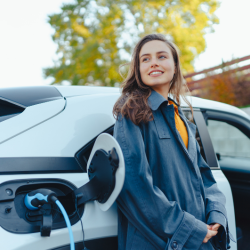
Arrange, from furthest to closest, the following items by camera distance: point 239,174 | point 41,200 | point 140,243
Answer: point 239,174, point 140,243, point 41,200

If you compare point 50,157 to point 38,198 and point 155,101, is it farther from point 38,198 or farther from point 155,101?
point 155,101

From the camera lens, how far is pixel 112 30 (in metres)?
12.1

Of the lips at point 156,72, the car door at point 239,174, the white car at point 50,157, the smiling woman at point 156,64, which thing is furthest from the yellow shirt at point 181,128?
the car door at point 239,174

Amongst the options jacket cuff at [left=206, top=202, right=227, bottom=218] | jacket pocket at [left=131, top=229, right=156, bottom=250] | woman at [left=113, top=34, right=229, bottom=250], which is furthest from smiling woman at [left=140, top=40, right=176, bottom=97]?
jacket pocket at [left=131, top=229, right=156, bottom=250]

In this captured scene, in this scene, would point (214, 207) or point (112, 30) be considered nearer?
point (214, 207)

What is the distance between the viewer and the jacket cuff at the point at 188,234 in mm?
1296

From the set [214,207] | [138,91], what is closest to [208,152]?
[214,207]

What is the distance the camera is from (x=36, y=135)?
55.0 inches

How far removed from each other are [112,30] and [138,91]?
445 inches

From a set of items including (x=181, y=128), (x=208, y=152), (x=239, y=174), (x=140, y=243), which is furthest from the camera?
(x=239, y=174)

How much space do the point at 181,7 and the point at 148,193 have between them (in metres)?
12.0

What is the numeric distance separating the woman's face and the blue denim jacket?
0.10 meters

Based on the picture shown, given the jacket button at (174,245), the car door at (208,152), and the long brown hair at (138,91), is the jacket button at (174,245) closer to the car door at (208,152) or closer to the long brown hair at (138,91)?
the long brown hair at (138,91)

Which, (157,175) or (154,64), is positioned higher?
(154,64)
